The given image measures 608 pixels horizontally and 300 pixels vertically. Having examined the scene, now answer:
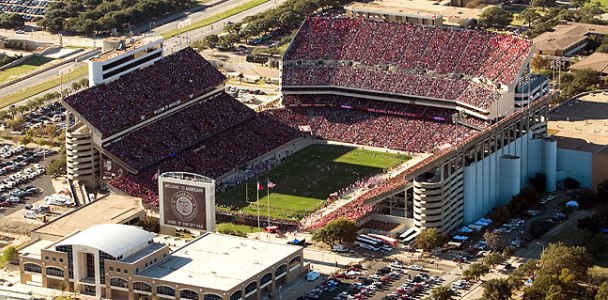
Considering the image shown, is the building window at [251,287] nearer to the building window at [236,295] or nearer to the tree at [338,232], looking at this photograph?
the building window at [236,295]

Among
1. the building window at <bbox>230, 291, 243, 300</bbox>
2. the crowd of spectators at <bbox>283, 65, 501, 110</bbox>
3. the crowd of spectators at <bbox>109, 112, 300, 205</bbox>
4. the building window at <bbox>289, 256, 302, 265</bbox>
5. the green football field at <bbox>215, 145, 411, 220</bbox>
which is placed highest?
the crowd of spectators at <bbox>283, 65, 501, 110</bbox>

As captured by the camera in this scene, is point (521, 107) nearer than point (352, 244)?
No

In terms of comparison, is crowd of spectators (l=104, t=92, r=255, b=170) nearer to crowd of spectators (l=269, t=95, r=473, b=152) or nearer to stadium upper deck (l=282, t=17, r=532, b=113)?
crowd of spectators (l=269, t=95, r=473, b=152)

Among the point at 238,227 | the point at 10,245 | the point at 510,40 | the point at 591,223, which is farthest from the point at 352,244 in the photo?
the point at 510,40

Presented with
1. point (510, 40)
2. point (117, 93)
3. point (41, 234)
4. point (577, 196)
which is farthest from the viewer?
point (510, 40)

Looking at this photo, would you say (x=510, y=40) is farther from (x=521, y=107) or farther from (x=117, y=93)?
(x=117, y=93)

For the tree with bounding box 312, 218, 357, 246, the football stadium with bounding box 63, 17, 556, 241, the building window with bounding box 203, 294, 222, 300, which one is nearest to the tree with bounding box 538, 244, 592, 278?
the football stadium with bounding box 63, 17, 556, 241

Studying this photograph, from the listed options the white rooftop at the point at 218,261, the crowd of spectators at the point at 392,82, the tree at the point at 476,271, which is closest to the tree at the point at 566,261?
the tree at the point at 476,271

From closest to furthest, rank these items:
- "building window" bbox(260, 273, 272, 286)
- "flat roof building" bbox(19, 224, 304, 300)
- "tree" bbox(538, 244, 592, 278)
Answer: "flat roof building" bbox(19, 224, 304, 300), "building window" bbox(260, 273, 272, 286), "tree" bbox(538, 244, 592, 278)
